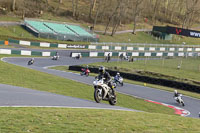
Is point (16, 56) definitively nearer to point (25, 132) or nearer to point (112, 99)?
point (112, 99)

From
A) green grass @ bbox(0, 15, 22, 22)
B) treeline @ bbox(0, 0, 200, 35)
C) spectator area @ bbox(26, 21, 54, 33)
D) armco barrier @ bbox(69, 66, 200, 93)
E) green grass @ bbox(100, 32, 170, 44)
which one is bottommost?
armco barrier @ bbox(69, 66, 200, 93)

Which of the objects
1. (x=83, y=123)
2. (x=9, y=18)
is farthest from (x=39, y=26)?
(x=83, y=123)

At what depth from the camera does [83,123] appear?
9812 mm

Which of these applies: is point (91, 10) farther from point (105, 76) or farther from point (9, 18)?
point (105, 76)

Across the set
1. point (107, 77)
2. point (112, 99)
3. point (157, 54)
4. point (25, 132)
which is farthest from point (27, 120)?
point (157, 54)

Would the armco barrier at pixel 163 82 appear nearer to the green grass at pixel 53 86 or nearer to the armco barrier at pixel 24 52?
the green grass at pixel 53 86

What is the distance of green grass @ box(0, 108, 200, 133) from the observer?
884 cm

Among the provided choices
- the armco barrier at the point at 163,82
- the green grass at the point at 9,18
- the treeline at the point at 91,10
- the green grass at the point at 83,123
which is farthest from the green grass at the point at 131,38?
the green grass at the point at 83,123

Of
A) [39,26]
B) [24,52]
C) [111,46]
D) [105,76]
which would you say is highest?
[39,26]

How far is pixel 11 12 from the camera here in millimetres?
70938

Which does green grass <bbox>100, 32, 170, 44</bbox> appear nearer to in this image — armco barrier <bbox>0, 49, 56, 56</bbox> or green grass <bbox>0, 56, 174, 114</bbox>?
armco barrier <bbox>0, 49, 56, 56</bbox>

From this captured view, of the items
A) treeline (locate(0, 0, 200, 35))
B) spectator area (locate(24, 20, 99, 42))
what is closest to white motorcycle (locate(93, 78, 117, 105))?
spectator area (locate(24, 20, 99, 42))

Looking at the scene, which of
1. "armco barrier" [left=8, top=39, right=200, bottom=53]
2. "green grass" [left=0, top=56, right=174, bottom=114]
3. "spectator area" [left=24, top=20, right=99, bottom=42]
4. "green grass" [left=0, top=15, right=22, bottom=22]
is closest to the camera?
"green grass" [left=0, top=56, right=174, bottom=114]

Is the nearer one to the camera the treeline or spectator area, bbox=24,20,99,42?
spectator area, bbox=24,20,99,42
